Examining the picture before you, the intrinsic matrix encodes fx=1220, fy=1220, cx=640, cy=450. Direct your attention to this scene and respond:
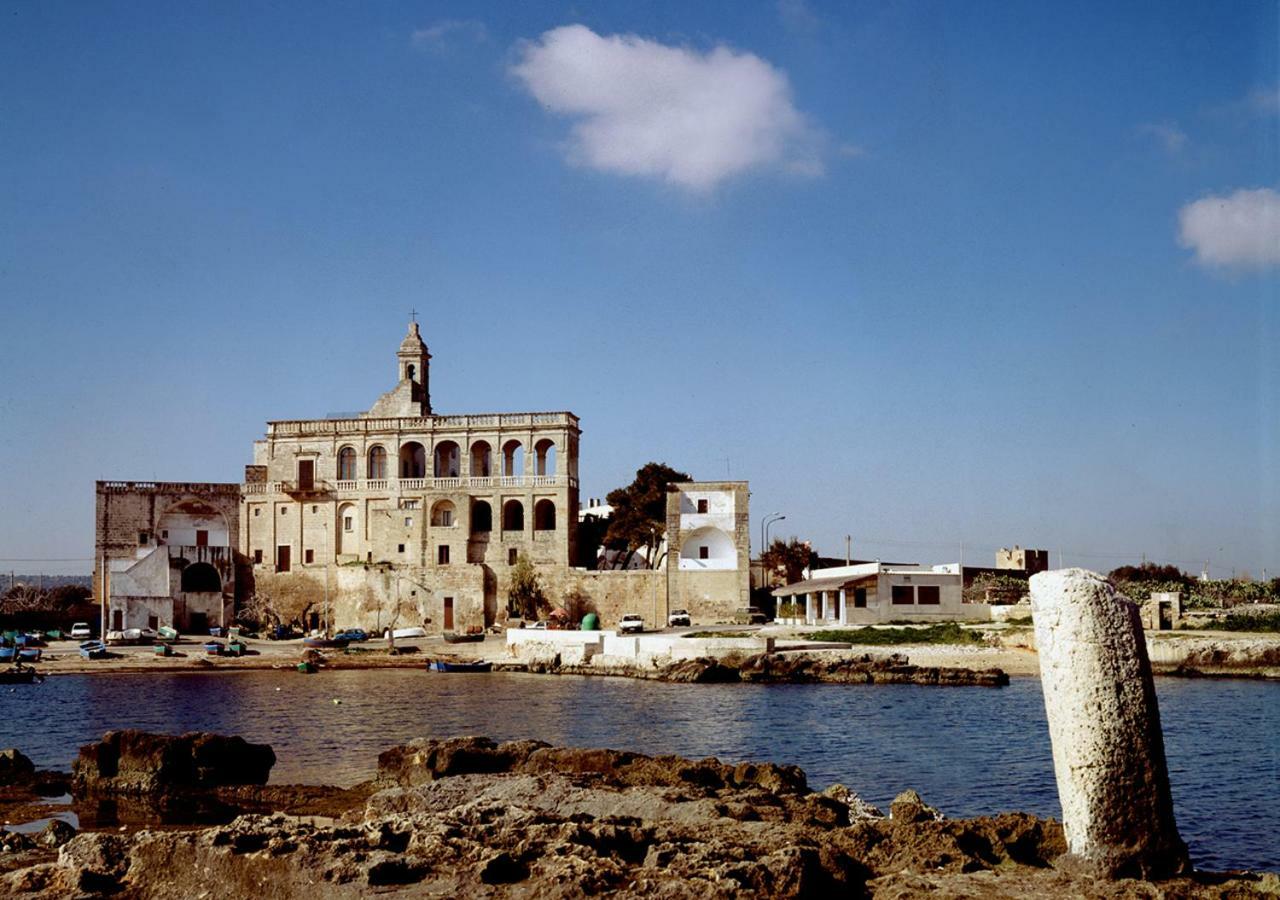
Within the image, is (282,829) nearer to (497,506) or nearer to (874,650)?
(874,650)

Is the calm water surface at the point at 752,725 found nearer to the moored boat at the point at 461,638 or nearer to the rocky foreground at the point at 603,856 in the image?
the rocky foreground at the point at 603,856

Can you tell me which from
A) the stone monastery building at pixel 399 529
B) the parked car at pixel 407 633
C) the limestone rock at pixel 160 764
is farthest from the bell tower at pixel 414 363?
the limestone rock at pixel 160 764

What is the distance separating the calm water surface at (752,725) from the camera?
1939 cm

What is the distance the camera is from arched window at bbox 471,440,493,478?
64.0 meters

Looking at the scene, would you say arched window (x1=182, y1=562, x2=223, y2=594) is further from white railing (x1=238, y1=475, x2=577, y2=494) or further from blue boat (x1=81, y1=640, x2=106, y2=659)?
blue boat (x1=81, y1=640, x2=106, y2=659)

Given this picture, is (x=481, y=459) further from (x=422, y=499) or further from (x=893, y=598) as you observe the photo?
(x=893, y=598)

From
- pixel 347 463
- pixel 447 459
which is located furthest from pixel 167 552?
pixel 447 459

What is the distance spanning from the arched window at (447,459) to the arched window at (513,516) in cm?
392

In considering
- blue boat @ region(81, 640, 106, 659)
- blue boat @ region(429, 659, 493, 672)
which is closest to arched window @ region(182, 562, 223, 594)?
blue boat @ region(81, 640, 106, 659)

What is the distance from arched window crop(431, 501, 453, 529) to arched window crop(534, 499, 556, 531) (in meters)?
4.41

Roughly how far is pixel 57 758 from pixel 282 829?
17364mm

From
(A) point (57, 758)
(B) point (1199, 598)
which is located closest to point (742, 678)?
(A) point (57, 758)

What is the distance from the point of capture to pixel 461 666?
155 ft

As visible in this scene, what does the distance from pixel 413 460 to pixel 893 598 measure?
26.5 m
